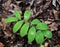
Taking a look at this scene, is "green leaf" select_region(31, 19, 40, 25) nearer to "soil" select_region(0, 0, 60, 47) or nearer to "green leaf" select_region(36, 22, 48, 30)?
"green leaf" select_region(36, 22, 48, 30)

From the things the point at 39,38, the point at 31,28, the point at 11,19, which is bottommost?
the point at 39,38

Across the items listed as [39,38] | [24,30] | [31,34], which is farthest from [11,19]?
[39,38]

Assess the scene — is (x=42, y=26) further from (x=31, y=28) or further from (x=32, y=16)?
(x=32, y=16)

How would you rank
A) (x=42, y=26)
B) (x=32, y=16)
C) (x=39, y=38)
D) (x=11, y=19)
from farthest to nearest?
1. (x=32, y=16)
2. (x=11, y=19)
3. (x=42, y=26)
4. (x=39, y=38)

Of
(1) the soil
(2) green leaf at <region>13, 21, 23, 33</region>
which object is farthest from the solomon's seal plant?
(1) the soil

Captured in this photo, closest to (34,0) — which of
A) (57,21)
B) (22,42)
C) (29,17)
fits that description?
(29,17)

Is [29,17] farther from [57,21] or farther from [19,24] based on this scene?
[57,21]

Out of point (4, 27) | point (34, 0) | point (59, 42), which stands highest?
point (34, 0)
